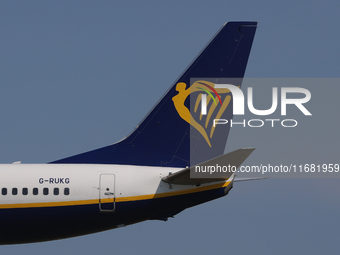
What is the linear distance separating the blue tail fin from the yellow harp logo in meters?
0.05

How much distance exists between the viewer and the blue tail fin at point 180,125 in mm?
31719

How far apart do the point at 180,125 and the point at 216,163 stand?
18.2ft

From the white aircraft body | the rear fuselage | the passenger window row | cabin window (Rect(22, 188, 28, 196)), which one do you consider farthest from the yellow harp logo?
cabin window (Rect(22, 188, 28, 196))

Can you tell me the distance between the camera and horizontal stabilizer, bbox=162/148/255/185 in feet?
84.9

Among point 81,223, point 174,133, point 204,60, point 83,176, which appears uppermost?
point 204,60

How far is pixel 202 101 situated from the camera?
1268 inches

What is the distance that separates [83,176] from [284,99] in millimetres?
11022

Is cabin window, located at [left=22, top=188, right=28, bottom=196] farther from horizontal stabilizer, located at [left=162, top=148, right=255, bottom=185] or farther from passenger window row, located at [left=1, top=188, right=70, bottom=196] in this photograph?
horizontal stabilizer, located at [left=162, top=148, right=255, bottom=185]

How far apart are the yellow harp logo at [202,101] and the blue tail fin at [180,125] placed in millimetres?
50

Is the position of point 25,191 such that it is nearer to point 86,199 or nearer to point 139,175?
point 86,199

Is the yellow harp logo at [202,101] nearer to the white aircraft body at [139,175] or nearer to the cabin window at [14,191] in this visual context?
the white aircraft body at [139,175]

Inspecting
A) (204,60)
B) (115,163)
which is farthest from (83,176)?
(204,60)

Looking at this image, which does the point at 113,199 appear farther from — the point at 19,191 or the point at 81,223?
the point at 19,191

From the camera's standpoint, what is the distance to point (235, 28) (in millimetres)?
32625
